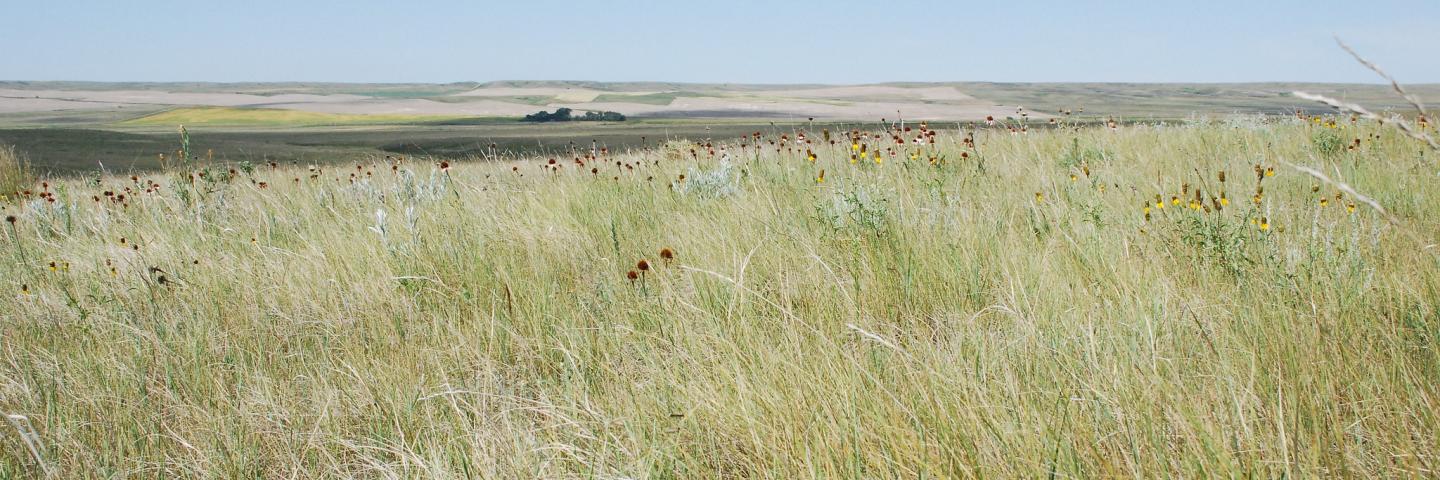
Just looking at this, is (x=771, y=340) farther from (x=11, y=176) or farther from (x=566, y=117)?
(x=566, y=117)

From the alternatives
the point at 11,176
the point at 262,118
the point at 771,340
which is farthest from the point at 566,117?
the point at 771,340

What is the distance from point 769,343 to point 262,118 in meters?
79.3

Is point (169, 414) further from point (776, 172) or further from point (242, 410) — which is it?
point (776, 172)

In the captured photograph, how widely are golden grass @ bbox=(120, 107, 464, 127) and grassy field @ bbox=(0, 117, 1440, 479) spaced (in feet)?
215

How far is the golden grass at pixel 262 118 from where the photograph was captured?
65.6 metres

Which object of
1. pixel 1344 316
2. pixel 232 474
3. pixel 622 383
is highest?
pixel 1344 316

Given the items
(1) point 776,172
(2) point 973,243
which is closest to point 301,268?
(2) point 973,243

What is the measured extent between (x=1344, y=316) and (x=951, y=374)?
1004 mm

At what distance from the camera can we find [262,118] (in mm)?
70500

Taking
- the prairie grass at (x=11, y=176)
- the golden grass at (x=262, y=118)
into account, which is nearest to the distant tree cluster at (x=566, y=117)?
the golden grass at (x=262, y=118)

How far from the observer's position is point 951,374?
1.65m

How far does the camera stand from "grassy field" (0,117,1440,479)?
4.89 ft

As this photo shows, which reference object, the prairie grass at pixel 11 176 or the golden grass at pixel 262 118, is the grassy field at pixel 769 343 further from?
the golden grass at pixel 262 118

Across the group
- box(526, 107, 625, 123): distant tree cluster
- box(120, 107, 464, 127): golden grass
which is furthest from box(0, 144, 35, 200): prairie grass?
box(120, 107, 464, 127): golden grass
